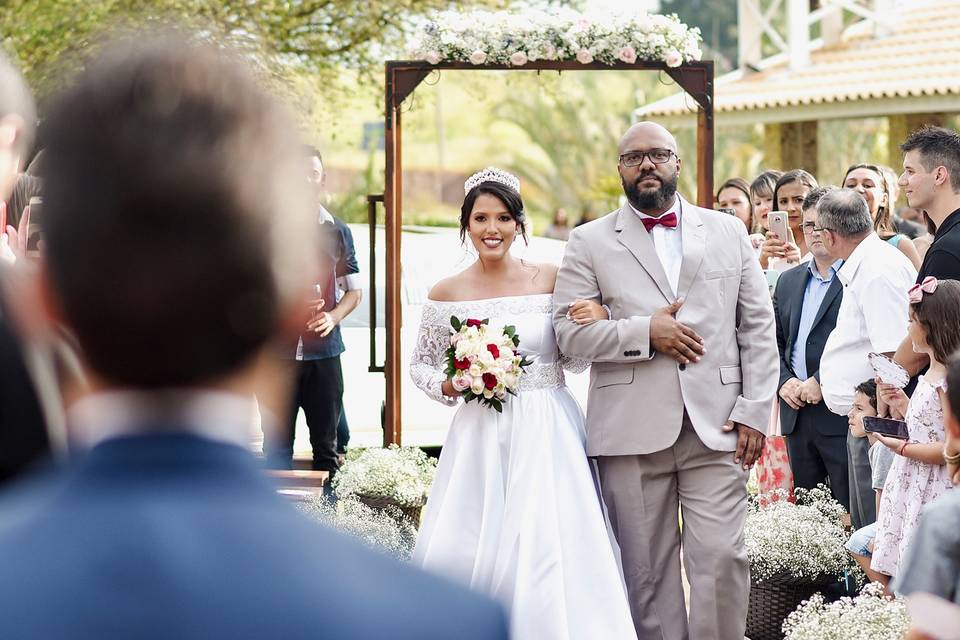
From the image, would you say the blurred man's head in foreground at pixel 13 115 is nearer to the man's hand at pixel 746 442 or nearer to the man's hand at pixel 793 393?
the man's hand at pixel 746 442

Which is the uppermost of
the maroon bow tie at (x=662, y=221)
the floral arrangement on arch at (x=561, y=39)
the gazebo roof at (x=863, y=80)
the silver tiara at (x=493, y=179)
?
the gazebo roof at (x=863, y=80)

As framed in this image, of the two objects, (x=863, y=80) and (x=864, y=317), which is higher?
(x=863, y=80)

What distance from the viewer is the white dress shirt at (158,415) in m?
0.97

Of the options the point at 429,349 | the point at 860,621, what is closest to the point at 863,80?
the point at 429,349

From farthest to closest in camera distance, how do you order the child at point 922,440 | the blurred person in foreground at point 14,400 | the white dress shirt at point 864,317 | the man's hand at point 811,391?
the man's hand at point 811,391
the white dress shirt at point 864,317
the child at point 922,440
the blurred person in foreground at point 14,400

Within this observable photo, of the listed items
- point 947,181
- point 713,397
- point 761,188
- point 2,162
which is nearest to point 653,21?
point 761,188

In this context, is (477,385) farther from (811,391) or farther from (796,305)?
(796,305)

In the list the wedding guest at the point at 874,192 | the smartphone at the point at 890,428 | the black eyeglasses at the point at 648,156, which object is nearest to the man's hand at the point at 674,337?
the black eyeglasses at the point at 648,156

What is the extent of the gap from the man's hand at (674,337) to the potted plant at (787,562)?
116cm

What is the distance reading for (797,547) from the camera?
19.0 feet

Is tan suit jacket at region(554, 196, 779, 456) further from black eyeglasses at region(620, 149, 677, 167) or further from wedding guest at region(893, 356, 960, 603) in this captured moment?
wedding guest at region(893, 356, 960, 603)

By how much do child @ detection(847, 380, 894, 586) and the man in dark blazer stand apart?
61 cm

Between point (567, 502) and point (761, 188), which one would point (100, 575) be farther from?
point (761, 188)

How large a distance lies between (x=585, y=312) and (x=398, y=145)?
3.36m
